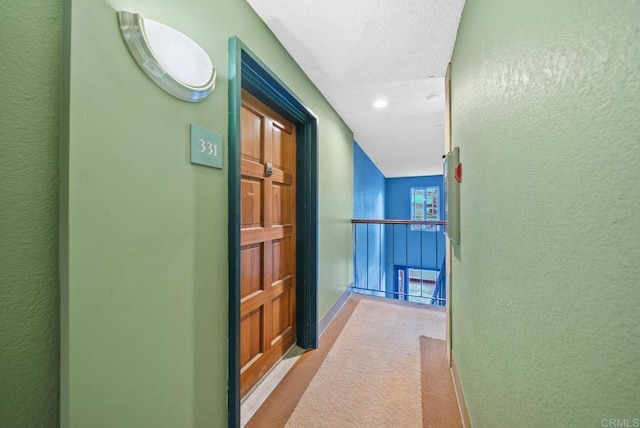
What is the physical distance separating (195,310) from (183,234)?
0.31m

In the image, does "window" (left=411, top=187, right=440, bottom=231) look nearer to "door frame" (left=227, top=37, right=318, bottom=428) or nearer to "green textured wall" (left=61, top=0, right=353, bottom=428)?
"door frame" (left=227, top=37, right=318, bottom=428)

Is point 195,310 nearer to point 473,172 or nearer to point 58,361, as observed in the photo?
point 58,361

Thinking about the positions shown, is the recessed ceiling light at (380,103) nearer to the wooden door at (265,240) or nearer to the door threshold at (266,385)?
the wooden door at (265,240)

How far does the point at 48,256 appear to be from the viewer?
A: 1.93ft

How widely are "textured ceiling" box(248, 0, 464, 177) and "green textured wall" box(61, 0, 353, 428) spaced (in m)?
0.41

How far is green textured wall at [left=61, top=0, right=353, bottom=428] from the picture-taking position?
24.1 inches

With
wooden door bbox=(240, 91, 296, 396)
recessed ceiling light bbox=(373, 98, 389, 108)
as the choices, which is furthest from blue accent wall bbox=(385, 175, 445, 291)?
wooden door bbox=(240, 91, 296, 396)

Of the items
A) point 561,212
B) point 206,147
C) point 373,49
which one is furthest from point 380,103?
point 561,212

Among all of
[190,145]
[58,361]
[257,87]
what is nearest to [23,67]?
[190,145]

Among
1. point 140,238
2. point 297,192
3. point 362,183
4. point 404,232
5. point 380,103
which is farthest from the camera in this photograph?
point 404,232

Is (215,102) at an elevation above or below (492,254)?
above

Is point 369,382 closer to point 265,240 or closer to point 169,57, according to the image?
point 265,240

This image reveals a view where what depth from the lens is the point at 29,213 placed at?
562 millimetres

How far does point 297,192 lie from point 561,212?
1.64m
